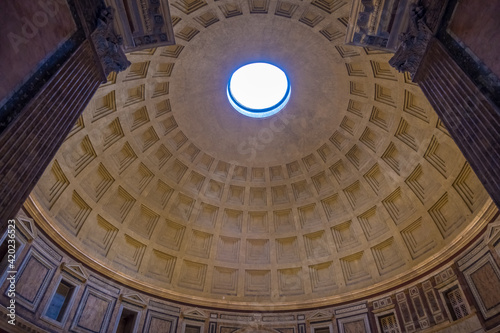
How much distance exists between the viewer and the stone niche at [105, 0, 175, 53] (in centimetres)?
956

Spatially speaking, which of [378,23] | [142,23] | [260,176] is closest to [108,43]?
[142,23]

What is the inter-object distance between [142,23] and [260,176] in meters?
13.7

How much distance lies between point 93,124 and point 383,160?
49.7ft

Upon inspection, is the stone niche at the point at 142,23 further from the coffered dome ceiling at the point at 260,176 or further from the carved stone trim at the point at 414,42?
the carved stone trim at the point at 414,42

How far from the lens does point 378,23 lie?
1014 centimetres

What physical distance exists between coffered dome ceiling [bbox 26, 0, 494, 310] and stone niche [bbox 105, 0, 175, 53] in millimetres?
4334

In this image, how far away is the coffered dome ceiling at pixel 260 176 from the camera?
1547cm

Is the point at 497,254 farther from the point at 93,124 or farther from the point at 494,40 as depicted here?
the point at 93,124

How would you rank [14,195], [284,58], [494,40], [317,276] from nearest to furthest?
[14,195], [494,40], [284,58], [317,276]

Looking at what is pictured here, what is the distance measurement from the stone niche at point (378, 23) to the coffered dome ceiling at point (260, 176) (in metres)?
4.09

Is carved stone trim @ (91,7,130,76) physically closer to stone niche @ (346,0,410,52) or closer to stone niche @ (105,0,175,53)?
stone niche @ (105,0,175,53)

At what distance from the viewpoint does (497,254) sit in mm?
12414

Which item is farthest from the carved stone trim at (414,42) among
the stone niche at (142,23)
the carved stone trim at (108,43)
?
the carved stone trim at (108,43)

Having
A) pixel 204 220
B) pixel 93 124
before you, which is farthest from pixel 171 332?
pixel 93 124
